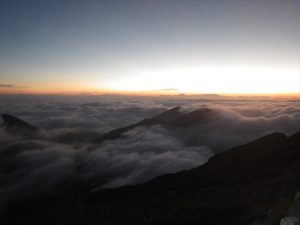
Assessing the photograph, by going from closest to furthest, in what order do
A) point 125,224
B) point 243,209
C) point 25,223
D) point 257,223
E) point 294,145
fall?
1. point 257,223
2. point 243,209
3. point 125,224
4. point 25,223
5. point 294,145

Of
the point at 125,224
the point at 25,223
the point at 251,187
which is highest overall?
the point at 251,187

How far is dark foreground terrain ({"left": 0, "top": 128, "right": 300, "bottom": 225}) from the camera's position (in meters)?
77.9

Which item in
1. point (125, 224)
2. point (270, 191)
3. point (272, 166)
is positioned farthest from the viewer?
point (272, 166)

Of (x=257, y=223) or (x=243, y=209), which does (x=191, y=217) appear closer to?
(x=243, y=209)

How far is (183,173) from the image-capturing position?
163625 millimetres

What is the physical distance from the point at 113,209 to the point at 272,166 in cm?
6508

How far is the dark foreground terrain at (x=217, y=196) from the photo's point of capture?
77938 mm

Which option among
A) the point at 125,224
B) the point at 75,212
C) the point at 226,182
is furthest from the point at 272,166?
the point at 75,212

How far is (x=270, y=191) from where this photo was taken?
3469 inches

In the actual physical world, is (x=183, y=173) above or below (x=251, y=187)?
below

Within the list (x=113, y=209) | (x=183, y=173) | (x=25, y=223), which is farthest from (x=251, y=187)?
(x=25, y=223)

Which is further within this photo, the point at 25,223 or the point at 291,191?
the point at 25,223

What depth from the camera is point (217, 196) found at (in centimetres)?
10138

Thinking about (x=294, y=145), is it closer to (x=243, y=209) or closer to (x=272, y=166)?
(x=272, y=166)
